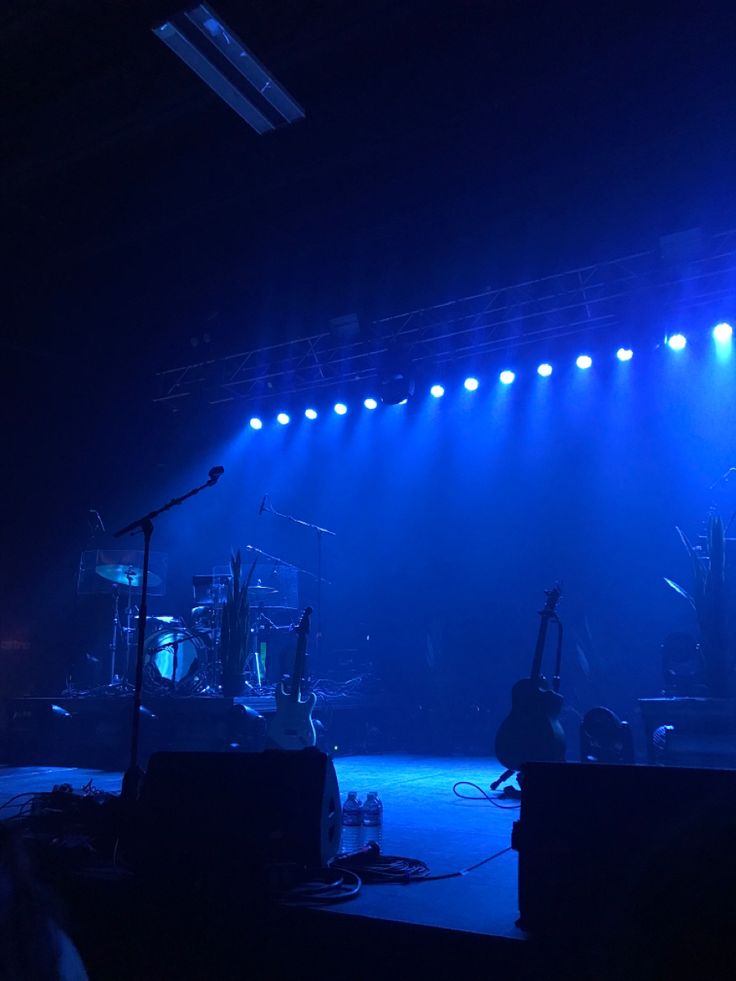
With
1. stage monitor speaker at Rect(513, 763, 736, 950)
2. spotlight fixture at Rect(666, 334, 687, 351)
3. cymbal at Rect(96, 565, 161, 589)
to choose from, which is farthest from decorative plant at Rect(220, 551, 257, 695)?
stage monitor speaker at Rect(513, 763, 736, 950)

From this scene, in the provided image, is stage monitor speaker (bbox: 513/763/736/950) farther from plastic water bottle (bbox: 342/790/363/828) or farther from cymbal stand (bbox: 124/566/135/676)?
cymbal stand (bbox: 124/566/135/676)

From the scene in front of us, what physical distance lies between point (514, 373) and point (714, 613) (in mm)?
4515

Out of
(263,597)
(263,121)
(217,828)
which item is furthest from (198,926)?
(263,597)

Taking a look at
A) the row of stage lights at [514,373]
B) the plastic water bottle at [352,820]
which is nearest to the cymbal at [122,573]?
the row of stage lights at [514,373]

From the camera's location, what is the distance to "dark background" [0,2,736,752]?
4887mm

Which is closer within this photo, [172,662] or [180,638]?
[180,638]

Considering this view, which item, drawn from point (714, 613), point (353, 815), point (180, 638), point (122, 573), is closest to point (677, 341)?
point (714, 613)

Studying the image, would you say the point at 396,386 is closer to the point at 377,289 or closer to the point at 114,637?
the point at 377,289

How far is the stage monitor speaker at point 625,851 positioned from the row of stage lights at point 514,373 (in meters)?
7.20

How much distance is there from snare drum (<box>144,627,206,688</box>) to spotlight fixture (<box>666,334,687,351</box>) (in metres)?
6.49

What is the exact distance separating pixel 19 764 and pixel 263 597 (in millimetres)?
3143

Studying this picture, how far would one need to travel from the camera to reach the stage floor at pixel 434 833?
2516 mm

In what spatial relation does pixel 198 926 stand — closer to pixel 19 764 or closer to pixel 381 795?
pixel 381 795

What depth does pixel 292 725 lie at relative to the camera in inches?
278
